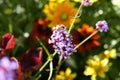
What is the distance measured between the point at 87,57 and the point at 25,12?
481 millimetres

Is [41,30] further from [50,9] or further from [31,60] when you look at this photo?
[31,60]

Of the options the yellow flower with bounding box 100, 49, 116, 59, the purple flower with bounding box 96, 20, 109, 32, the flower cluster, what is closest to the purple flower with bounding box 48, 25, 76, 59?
the purple flower with bounding box 96, 20, 109, 32

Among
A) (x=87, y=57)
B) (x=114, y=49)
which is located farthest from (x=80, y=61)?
(x=114, y=49)

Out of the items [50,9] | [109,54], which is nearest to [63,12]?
[50,9]

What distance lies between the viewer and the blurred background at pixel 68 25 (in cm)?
209

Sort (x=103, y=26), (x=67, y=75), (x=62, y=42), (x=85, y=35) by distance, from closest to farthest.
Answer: (x=62, y=42) < (x=103, y=26) < (x=67, y=75) < (x=85, y=35)

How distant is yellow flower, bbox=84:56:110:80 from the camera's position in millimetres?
1930

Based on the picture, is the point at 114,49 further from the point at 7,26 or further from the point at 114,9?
the point at 7,26

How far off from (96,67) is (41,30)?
39cm

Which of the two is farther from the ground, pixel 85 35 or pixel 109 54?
pixel 85 35

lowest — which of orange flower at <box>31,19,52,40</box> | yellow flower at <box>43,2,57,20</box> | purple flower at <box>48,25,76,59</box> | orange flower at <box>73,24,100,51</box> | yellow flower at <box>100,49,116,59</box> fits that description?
purple flower at <box>48,25,76,59</box>

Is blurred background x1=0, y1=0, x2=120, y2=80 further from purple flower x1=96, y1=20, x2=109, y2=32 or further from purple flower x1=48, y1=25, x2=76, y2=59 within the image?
purple flower x1=48, y1=25, x2=76, y2=59

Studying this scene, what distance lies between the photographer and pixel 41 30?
221 centimetres

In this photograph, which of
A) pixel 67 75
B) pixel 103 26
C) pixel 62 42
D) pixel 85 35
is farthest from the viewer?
pixel 85 35
